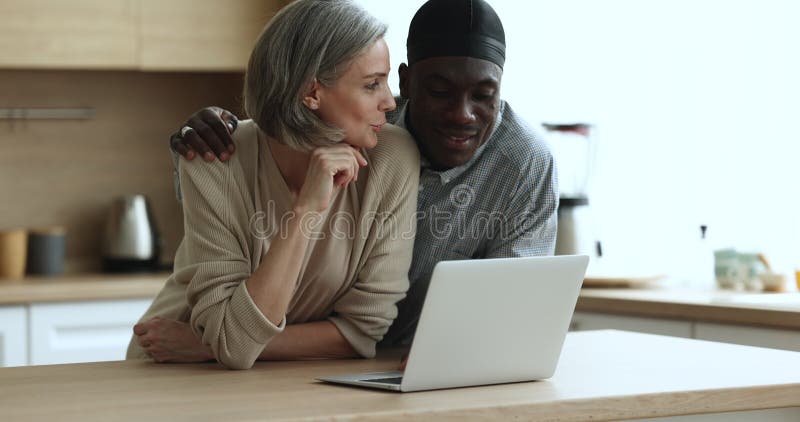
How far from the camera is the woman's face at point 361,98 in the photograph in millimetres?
1659

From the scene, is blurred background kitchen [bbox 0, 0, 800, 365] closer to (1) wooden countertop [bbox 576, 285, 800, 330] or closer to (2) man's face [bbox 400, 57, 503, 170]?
(1) wooden countertop [bbox 576, 285, 800, 330]

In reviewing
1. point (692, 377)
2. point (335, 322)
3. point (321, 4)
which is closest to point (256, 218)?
point (335, 322)

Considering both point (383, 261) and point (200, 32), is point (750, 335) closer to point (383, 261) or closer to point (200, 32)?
point (383, 261)

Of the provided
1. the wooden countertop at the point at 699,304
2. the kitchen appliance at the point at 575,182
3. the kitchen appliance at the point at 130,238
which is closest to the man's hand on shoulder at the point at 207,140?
the wooden countertop at the point at 699,304

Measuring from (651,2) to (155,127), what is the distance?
6.00ft

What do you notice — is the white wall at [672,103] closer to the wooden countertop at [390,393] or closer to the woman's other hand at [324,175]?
the wooden countertop at [390,393]

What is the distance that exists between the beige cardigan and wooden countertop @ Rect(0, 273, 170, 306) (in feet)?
4.73

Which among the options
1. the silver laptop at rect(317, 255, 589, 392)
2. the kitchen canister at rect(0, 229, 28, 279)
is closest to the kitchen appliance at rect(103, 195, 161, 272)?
the kitchen canister at rect(0, 229, 28, 279)

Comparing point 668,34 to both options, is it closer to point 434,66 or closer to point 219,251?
point 434,66

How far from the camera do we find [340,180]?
163 centimetres

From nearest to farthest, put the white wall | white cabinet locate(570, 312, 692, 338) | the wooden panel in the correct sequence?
white cabinet locate(570, 312, 692, 338), the white wall, the wooden panel

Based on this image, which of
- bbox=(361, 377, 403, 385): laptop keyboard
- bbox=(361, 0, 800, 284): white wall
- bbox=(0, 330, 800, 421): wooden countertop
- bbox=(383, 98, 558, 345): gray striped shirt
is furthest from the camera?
bbox=(361, 0, 800, 284): white wall

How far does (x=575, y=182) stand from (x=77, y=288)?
1.51 metres

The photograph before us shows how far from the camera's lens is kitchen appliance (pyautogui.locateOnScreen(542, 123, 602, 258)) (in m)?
2.95
